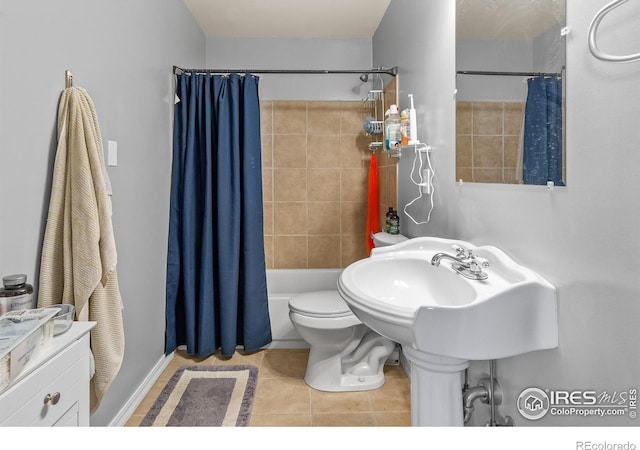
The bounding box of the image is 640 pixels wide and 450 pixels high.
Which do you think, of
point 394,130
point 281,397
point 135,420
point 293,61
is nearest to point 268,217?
point 293,61

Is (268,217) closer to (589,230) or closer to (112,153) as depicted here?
(112,153)

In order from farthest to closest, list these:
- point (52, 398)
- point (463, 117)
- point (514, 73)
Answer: point (463, 117), point (514, 73), point (52, 398)

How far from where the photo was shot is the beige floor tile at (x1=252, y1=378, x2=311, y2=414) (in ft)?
6.32

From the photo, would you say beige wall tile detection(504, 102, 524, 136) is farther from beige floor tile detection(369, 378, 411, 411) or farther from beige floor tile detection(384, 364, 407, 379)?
beige floor tile detection(384, 364, 407, 379)

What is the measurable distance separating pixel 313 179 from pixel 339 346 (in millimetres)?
1534

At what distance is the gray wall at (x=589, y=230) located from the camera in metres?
0.76

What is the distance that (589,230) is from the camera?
86cm

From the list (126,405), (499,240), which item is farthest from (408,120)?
(126,405)

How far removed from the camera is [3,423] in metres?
0.67

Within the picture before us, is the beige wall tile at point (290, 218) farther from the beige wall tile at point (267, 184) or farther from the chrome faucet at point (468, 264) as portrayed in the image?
the chrome faucet at point (468, 264)

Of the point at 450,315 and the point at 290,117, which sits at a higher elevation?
the point at 290,117

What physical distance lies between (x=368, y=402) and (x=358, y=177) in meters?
1.83

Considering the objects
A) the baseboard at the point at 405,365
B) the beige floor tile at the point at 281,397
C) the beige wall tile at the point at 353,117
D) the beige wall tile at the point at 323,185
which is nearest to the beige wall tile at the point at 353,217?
the beige wall tile at the point at 323,185

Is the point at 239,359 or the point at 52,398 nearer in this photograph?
the point at 52,398
